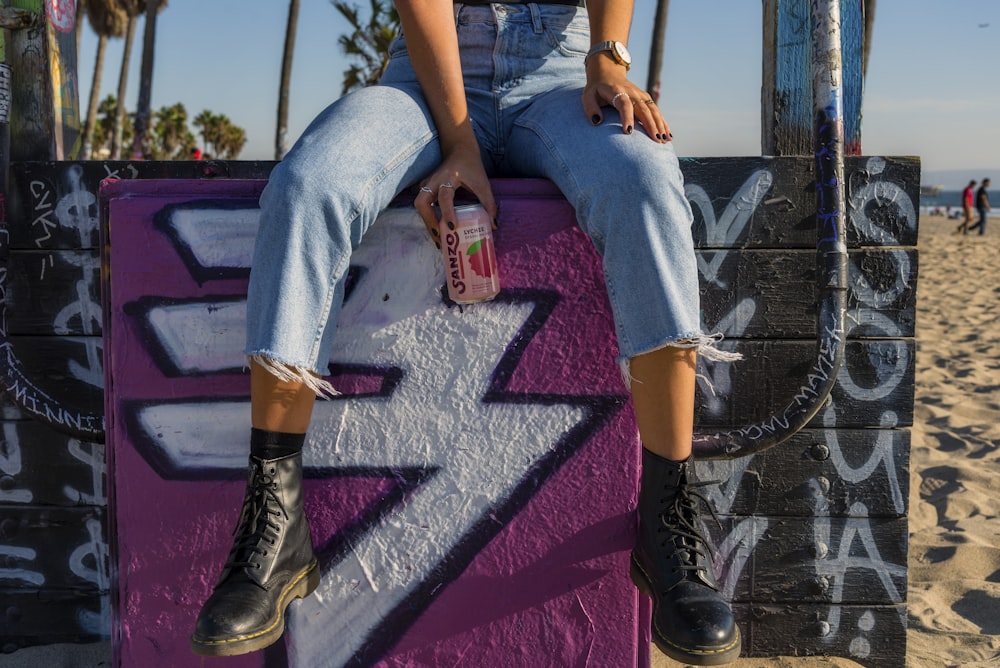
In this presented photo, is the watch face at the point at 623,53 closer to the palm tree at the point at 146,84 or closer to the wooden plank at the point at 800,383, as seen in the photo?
the wooden plank at the point at 800,383

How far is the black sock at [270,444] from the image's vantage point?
175 cm

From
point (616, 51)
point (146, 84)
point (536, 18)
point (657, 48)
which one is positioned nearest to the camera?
point (616, 51)

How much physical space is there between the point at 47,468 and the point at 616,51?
215cm

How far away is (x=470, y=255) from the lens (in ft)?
6.09

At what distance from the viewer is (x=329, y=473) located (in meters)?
1.96

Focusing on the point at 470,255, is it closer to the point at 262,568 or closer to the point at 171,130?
the point at 262,568

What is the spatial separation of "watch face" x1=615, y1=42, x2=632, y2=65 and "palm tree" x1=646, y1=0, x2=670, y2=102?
1227cm

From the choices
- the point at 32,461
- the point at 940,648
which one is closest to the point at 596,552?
the point at 940,648

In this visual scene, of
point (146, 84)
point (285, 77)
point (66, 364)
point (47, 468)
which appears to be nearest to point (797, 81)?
point (66, 364)

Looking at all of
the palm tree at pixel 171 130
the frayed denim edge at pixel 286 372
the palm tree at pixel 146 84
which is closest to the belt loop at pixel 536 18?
the frayed denim edge at pixel 286 372

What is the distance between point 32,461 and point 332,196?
1.63m

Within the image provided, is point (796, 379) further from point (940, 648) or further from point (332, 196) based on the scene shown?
point (332, 196)

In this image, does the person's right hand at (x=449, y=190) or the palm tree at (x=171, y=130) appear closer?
the person's right hand at (x=449, y=190)

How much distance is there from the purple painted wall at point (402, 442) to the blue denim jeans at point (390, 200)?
14cm
